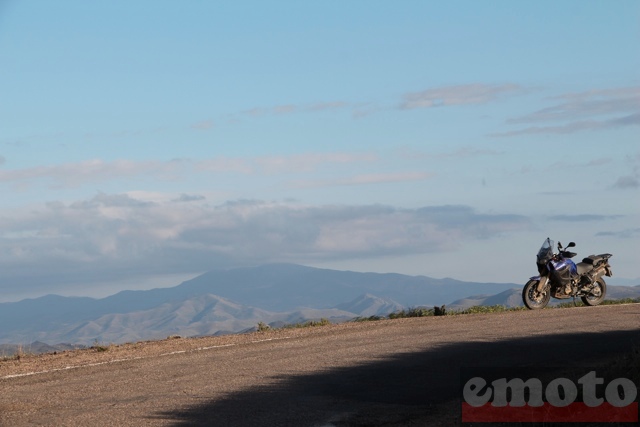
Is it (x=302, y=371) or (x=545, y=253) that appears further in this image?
(x=545, y=253)

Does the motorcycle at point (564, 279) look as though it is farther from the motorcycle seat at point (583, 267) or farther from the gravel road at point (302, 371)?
the gravel road at point (302, 371)

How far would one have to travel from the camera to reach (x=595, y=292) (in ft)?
86.6

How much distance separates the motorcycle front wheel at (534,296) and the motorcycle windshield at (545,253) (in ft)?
1.88

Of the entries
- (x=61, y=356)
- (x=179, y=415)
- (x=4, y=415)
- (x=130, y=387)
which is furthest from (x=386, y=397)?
(x=61, y=356)

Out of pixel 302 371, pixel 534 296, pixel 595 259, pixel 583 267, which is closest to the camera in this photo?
pixel 302 371

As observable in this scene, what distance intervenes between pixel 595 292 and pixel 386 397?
14505 mm

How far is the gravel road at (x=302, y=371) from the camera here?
12484mm

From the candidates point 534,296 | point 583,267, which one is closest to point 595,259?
point 583,267
